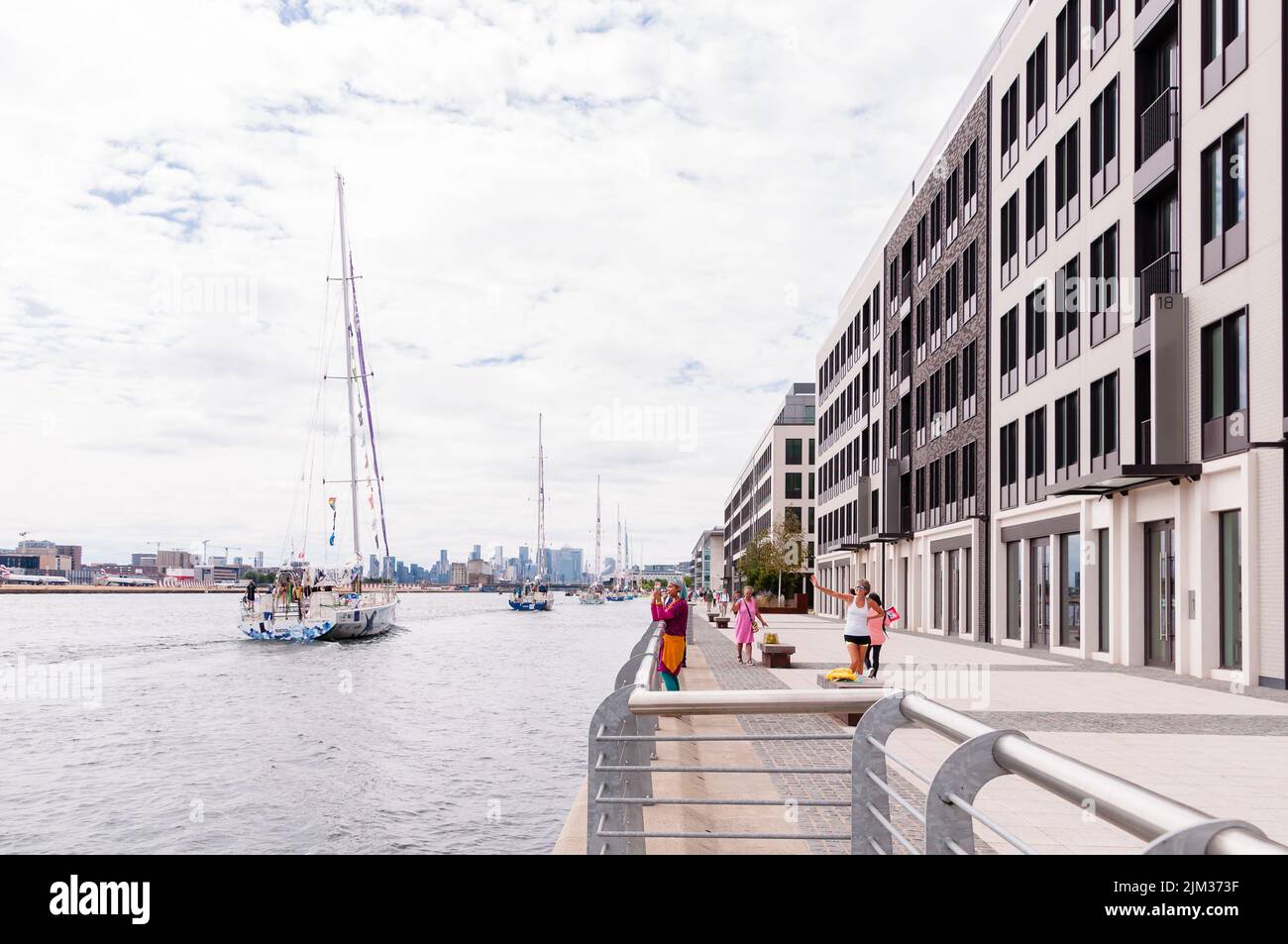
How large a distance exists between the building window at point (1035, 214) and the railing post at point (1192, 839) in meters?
33.4

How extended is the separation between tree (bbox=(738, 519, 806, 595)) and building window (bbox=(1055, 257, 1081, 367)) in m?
42.9

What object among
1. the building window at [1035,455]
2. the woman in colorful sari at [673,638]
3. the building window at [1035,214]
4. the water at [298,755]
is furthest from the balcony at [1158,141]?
the water at [298,755]

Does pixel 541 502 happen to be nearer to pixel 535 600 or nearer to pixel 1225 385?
pixel 535 600

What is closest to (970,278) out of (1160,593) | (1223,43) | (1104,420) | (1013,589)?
(1013,589)

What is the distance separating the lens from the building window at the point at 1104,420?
2794 centimetres

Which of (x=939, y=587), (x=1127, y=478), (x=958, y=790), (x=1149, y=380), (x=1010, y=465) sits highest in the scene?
(x=1149, y=380)

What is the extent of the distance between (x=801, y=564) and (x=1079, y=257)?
50.5 metres

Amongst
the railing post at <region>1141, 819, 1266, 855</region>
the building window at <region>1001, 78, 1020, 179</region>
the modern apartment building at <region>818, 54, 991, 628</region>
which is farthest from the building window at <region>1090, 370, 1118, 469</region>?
the railing post at <region>1141, 819, 1266, 855</region>

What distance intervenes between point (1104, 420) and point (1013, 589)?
9759mm

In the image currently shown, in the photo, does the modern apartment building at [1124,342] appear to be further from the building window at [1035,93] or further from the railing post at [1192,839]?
the railing post at [1192,839]

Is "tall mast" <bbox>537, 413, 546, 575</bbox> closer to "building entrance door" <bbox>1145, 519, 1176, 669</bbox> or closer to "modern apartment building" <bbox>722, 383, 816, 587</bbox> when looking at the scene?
"modern apartment building" <bbox>722, 383, 816, 587</bbox>

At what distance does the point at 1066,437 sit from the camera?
31.1 meters

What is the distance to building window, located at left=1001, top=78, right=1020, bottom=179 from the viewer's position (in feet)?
117

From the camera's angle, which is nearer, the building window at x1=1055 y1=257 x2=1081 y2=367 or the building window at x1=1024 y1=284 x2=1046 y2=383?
the building window at x1=1055 y1=257 x2=1081 y2=367
